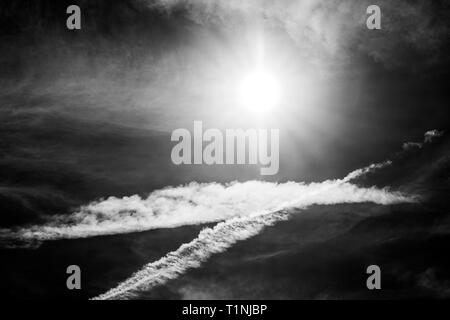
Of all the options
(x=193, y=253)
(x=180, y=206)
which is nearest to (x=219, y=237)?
(x=193, y=253)

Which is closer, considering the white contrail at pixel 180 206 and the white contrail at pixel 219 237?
the white contrail at pixel 219 237

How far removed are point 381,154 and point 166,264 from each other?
7.37ft

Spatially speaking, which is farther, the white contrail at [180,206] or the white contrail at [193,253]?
the white contrail at [180,206]

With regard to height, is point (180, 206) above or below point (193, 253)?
above

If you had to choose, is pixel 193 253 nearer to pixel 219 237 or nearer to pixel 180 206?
pixel 219 237

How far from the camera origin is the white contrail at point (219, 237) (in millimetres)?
3693

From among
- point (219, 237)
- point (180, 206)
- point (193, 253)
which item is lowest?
point (193, 253)

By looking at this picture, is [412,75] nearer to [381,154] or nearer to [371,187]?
[381,154]

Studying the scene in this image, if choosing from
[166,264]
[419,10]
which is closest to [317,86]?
[419,10]

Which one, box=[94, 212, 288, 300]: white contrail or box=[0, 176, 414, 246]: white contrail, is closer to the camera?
box=[94, 212, 288, 300]: white contrail

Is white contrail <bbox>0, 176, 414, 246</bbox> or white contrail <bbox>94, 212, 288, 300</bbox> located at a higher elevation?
white contrail <bbox>0, 176, 414, 246</bbox>

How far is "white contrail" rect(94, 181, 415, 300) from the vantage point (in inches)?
145

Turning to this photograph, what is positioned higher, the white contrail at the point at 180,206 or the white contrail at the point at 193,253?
the white contrail at the point at 180,206

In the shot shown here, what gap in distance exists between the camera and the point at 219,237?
3885 millimetres
